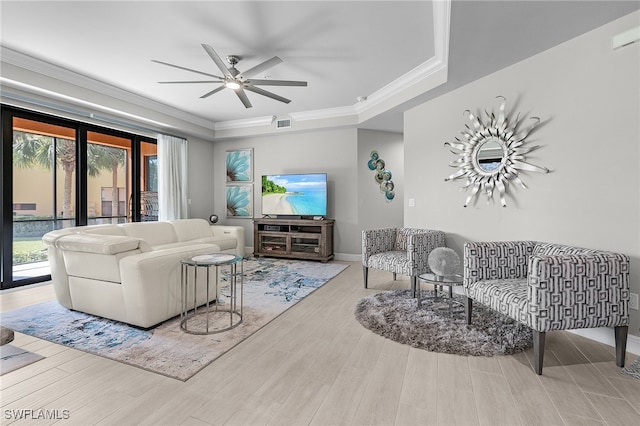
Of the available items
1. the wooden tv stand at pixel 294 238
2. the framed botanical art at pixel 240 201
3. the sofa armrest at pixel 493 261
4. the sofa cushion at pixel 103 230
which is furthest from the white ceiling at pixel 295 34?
the framed botanical art at pixel 240 201

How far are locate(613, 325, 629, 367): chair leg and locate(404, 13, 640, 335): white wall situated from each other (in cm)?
33

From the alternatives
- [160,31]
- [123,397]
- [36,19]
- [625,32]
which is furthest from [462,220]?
[36,19]

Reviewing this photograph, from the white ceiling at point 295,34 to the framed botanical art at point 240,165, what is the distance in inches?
103

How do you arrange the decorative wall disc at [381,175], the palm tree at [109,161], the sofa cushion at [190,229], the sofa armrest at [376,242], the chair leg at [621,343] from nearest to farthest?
the chair leg at [621,343]
the sofa armrest at [376,242]
the palm tree at [109,161]
the sofa cushion at [190,229]
the decorative wall disc at [381,175]

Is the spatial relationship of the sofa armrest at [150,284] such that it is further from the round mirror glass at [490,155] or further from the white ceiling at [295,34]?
the round mirror glass at [490,155]

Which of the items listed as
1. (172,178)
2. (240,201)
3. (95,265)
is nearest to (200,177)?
(172,178)

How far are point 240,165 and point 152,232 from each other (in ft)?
8.26

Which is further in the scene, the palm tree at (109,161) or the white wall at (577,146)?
the palm tree at (109,161)

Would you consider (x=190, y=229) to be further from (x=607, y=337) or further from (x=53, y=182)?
(x=607, y=337)

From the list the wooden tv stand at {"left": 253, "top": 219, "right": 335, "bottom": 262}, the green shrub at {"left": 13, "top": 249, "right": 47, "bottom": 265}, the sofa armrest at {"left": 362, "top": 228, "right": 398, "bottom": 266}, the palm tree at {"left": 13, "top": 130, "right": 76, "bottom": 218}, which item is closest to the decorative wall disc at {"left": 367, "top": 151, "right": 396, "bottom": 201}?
the wooden tv stand at {"left": 253, "top": 219, "right": 335, "bottom": 262}

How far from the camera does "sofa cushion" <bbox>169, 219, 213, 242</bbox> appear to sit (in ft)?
17.4

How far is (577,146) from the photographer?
8.48ft

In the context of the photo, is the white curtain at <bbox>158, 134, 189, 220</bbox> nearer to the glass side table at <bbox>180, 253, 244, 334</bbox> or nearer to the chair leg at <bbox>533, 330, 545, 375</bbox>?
the glass side table at <bbox>180, 253, 244, 334</bbox>

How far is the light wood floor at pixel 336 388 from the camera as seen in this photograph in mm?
1580
